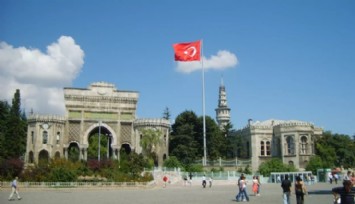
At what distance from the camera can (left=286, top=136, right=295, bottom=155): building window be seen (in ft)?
198

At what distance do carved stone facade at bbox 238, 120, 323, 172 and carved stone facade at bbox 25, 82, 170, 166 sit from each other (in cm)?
1354

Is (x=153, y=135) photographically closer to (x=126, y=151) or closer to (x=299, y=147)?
(x=126, y=151)

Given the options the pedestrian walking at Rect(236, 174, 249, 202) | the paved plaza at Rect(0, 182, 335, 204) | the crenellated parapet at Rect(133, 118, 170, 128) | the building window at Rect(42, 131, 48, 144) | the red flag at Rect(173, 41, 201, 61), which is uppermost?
the red flag at Rect(173, 41, 201, 61)

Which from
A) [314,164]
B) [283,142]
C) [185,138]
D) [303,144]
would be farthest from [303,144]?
[185,138]

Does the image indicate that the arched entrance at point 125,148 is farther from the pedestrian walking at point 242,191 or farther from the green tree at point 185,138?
the pedestrian walking at point 242,191

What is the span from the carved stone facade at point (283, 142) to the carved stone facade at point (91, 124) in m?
13.5

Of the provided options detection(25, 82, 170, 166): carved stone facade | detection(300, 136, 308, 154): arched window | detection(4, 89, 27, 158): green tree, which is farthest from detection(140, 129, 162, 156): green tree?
A: detection(300, 136, 308, 154): arched window

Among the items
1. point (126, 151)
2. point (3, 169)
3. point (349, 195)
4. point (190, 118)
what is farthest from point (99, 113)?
point (349, 195)

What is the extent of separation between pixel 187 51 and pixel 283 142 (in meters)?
23.0

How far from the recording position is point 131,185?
36750 millimetres

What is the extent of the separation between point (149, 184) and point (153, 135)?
1931 cm

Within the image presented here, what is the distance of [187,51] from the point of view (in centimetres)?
4762

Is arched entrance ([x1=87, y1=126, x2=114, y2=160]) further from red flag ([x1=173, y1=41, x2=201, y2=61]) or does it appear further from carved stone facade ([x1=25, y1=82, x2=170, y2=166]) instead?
red flag ([x1=173, y1=41, x2=201, y2=61])

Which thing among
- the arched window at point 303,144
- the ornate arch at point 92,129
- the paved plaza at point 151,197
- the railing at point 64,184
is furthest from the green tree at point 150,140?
the paved plaza at point 151,197
